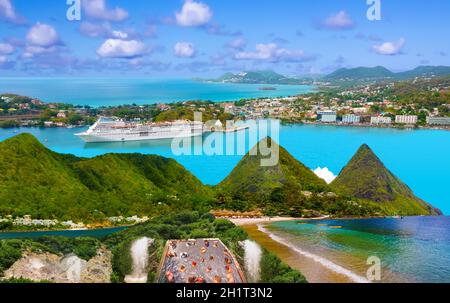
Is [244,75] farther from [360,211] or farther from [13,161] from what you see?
[13,161]

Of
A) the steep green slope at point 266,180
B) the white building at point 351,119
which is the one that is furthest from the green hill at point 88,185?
the white building at point 351,119

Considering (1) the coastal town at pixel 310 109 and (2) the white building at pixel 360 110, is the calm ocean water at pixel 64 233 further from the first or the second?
(2) the white building at pixel 360 110

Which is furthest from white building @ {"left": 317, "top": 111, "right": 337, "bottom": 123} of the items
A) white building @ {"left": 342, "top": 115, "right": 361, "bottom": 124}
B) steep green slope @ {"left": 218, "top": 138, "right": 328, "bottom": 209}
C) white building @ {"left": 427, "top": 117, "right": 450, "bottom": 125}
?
steep green slope @ {"left": 218, "top": 138, "right": 328, "bottom": 209}

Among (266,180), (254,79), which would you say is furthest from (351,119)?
(266,180)

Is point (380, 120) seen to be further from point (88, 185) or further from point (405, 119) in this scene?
point (88, 185)

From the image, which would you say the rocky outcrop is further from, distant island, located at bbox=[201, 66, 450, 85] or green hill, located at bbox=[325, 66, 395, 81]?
green hill, located at bbox=[325, 66, 395, 81]
